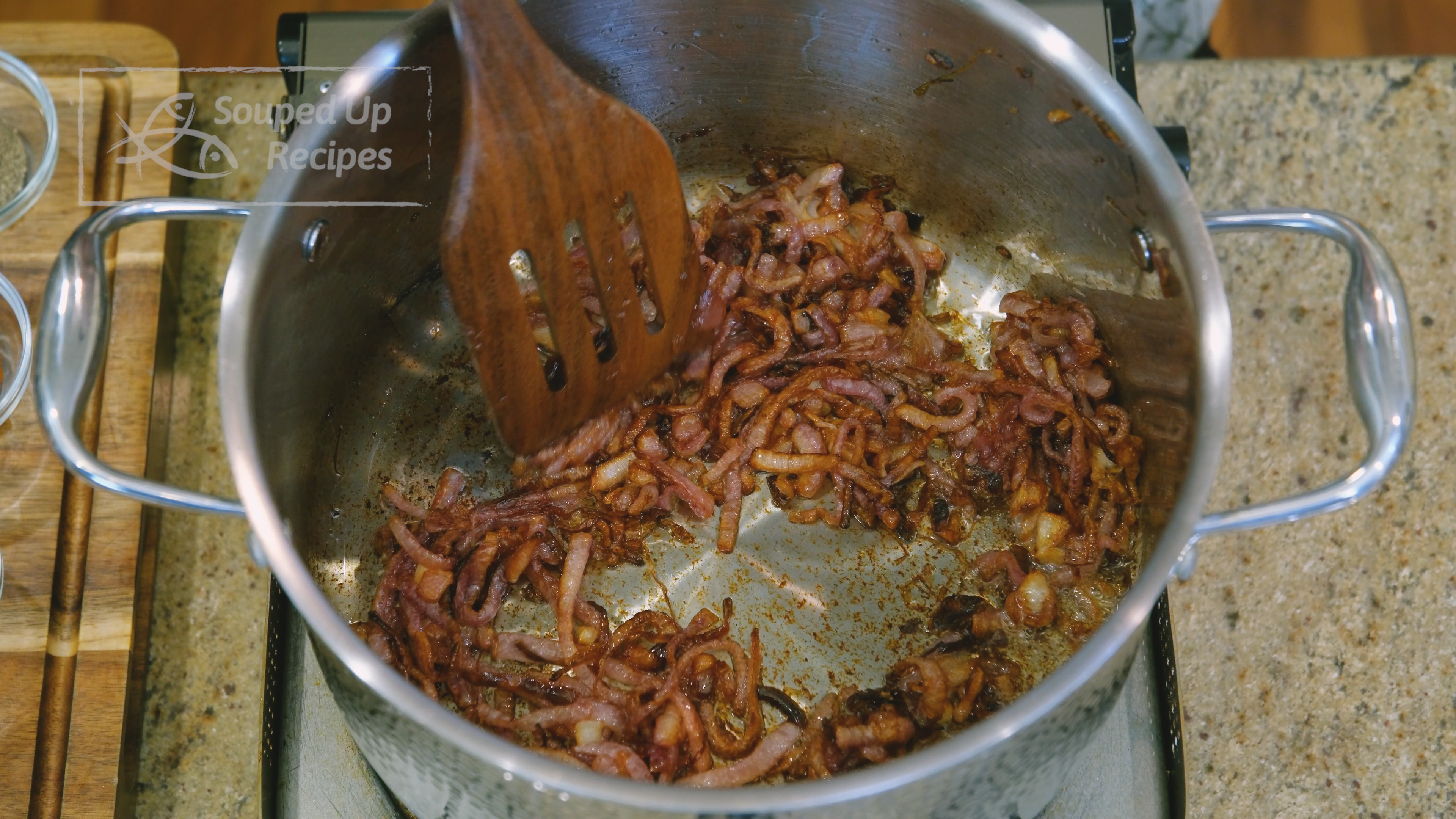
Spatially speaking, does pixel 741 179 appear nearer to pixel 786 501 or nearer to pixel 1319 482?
pixel 786 501

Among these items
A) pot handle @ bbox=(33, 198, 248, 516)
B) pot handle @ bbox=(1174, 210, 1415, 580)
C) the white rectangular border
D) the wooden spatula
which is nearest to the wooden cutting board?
the white rectangular border

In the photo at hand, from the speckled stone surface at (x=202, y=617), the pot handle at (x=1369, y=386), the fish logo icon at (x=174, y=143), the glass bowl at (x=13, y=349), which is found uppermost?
the pot handle at (x=1369, y=386)

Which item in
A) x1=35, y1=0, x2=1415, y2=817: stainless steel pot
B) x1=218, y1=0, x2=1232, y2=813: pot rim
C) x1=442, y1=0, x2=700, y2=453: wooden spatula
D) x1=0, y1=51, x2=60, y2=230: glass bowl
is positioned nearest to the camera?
x1=218, y1=0, x2=1232, y2=813: pot rim

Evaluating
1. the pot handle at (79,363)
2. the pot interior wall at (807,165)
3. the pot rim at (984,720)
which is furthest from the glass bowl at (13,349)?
the pot rim at (984,720)

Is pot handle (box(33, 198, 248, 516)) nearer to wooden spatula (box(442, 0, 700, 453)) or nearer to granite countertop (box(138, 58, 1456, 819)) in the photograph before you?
wooden spatula (box(442, 0, 700, 453))

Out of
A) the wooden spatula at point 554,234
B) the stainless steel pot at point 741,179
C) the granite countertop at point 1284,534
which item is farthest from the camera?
the granite countertop at point 1284,534

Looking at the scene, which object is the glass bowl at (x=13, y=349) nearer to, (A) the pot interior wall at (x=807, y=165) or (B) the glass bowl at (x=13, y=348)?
→ (B) the glass bowl at (x=13, y=348)

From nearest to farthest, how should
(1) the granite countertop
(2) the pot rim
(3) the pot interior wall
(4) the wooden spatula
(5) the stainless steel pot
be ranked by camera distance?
1. (2) the pot rim
2. (5) the stainless steel pot
3. (4) the wooden spatula
4. (3) the pot interior wall
5. (1) the granite countertop
